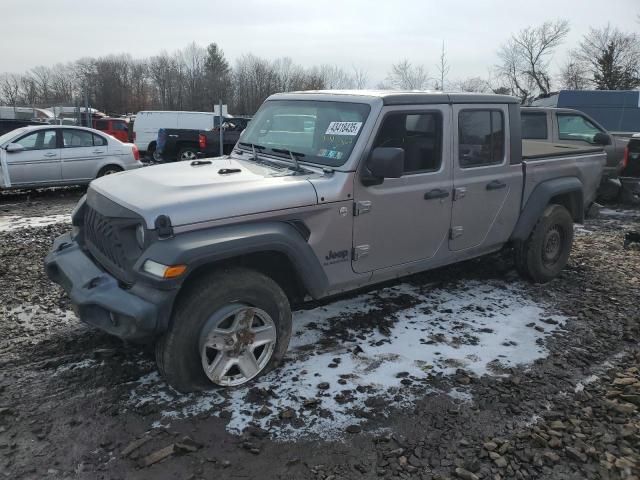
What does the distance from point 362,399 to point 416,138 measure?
2.11 metres

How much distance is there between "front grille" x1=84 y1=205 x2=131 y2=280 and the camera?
325 centimetres

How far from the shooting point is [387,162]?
11.6 feet

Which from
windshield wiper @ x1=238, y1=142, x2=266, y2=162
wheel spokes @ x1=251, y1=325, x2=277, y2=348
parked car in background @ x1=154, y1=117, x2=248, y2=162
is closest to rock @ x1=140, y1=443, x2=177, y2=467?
wheel spokes @ x1=251, y1=325, x2=277, y2=348

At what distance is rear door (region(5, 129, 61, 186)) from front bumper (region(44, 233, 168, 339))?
782cm

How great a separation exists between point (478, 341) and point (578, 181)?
8.48 ft

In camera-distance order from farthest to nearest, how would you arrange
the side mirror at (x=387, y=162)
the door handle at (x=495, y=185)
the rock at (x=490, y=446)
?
the door handle at (x=495, y=185) < the side mirror at (x=387, y=162) < the rock at (x=490, y=446)

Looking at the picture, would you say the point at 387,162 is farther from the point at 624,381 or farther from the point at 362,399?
the point at 624,381

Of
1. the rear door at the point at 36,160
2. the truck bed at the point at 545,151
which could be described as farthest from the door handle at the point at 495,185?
the rear door at the point at 36,160

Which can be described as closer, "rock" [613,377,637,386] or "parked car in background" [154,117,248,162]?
"rock" [613,377,637,386]

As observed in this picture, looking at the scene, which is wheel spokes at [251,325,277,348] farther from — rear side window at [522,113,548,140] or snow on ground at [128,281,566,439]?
rear side window at [522,113,548,140]

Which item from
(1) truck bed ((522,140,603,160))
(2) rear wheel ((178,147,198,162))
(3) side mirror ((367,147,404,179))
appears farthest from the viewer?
(2) rear wheel ((178,147,198,162))

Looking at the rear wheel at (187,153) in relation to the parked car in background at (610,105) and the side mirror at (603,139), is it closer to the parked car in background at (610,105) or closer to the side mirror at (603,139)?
the side mirror at (603,139)

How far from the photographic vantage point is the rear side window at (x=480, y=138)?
177 inches

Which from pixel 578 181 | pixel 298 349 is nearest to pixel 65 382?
pixel 298 349
